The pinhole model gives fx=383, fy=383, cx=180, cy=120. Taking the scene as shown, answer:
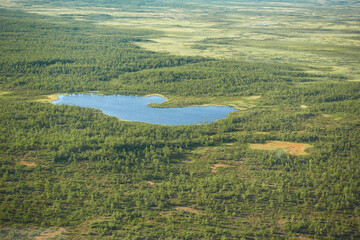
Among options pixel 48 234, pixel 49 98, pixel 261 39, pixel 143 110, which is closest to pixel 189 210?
pixel 48 234

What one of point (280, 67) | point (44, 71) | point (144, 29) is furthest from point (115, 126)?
point (144, 29)

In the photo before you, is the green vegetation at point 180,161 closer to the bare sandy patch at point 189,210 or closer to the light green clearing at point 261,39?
the bare sandy patch at point 189,210

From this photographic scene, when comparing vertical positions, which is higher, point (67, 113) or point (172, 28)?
point (172, 28)

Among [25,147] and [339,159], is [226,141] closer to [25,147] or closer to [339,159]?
[339,159]

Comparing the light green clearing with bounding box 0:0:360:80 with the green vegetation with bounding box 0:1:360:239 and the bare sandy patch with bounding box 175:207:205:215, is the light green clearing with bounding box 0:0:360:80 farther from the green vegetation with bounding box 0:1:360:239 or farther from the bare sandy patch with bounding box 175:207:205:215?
the bare sandy patch with bounding box 175:207:205:215

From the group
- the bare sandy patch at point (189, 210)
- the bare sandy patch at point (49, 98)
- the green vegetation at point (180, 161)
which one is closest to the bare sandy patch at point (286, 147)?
the green vegetation at point (180, 161)

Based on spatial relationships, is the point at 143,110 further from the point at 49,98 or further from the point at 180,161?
the point at 180,161
